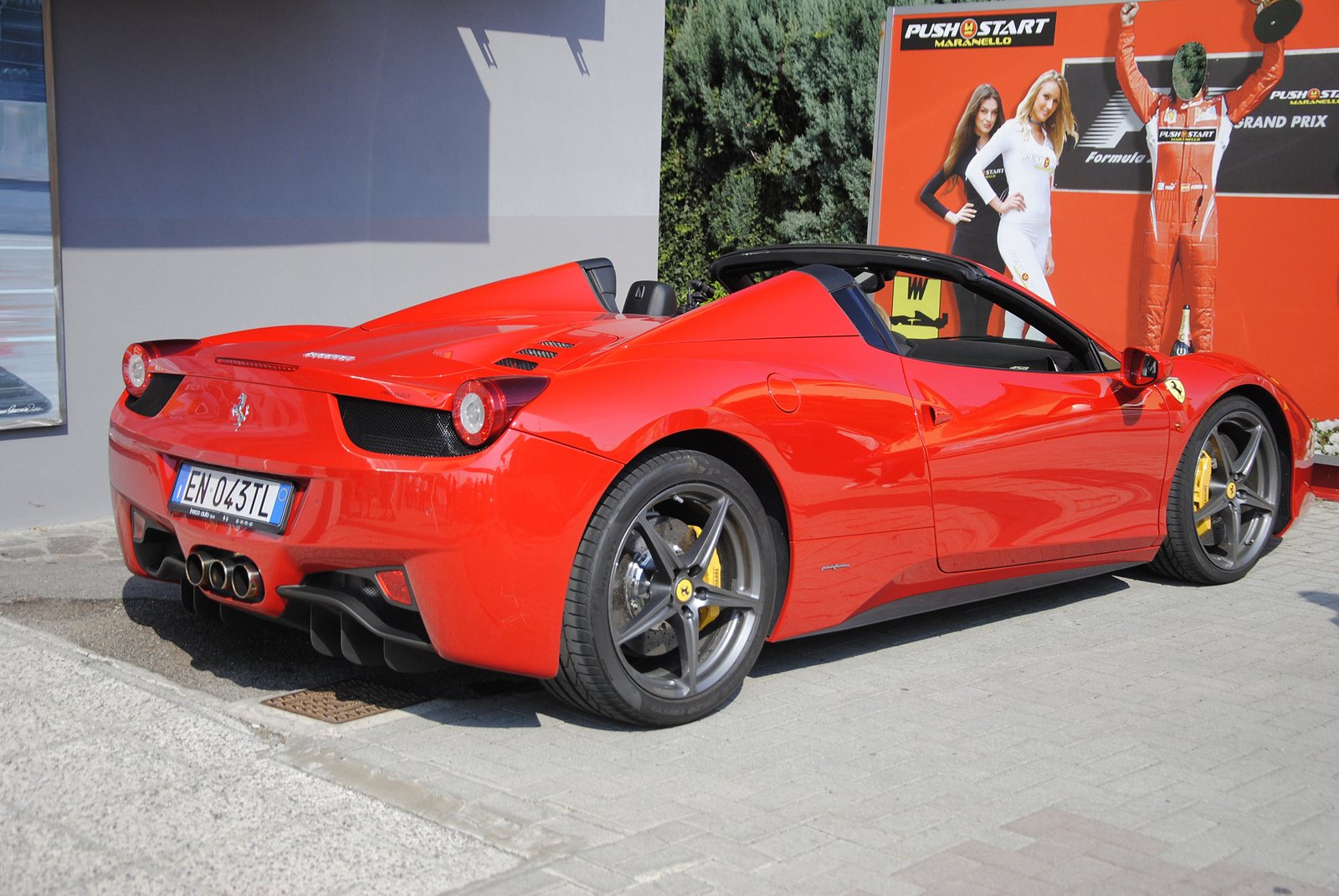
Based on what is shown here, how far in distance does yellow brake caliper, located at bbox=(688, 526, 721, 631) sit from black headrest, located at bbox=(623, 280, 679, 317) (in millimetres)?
1091

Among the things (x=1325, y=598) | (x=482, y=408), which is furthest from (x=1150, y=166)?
(x=482, y=408)

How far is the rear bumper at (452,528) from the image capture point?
308 cm

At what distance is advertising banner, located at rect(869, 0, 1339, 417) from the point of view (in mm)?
7074

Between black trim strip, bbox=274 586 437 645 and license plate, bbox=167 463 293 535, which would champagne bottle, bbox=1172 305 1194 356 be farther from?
license plate, bbox=167 463 293 535

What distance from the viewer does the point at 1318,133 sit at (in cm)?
699

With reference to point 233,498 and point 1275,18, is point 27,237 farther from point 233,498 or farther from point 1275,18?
point 1275,18

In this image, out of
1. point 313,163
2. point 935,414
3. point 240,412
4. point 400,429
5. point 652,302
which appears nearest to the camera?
point 400,429

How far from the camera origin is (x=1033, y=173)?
26.8 ft

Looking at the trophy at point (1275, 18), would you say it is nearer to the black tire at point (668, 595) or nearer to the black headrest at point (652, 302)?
the black headrest at point (652, 302)

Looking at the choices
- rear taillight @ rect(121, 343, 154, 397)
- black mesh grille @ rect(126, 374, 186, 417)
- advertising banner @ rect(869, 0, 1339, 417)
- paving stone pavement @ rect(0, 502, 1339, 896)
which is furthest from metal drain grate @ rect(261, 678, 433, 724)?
advertising banner @ rect(869, 0, 1339, 417)

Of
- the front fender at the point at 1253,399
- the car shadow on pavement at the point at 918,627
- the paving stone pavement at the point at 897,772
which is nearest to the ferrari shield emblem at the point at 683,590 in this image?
the paving stone pavement at the point at 897,772

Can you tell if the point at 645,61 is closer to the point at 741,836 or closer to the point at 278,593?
the point at 278,593

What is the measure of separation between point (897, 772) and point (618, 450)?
3.67ft

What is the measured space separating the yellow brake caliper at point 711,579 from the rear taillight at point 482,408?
0.81m
